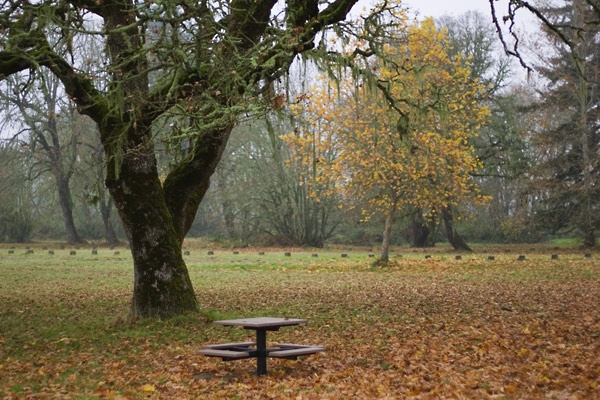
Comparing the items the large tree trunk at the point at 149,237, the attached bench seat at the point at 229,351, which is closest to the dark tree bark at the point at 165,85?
the large tree trunk at the point at 149,237

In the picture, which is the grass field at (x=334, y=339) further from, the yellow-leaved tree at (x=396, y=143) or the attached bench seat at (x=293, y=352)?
the yellow-leaved tree at (x=396, y=143)

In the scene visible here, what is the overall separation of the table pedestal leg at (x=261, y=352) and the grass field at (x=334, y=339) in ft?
0.62

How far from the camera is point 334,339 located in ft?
35.8

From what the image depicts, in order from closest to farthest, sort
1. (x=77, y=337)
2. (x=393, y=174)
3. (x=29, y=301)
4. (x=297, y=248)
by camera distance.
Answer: (x=77, y=337)
(x=29, y=301)
(x=393, y=174)
(x=297, y=248)

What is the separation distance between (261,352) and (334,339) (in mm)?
2525

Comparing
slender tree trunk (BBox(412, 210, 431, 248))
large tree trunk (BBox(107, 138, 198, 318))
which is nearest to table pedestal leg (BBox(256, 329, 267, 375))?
large tree trunk (BBox(107, 138, 198, 318))

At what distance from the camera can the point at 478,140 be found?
41.9 m

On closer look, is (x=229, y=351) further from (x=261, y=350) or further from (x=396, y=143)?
(x=396, y=143)

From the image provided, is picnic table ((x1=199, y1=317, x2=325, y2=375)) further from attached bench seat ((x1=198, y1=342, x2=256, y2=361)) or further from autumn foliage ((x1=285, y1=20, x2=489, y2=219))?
autumn foliage ((x1=285, y1=20, x2=489, y2=219))

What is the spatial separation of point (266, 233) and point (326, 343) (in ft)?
113

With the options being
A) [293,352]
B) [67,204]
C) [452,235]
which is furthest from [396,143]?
[67,204]

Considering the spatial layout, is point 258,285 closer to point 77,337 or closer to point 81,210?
point 77,337

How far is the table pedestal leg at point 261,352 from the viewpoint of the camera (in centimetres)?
856

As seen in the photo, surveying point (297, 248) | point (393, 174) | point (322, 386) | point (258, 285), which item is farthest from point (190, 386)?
point (297, 248)
